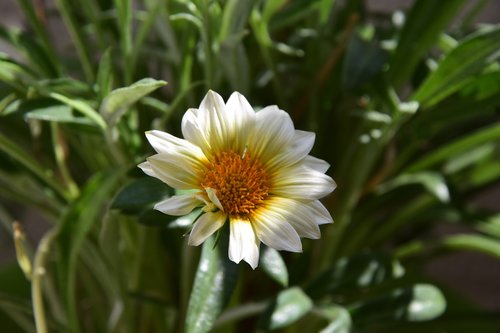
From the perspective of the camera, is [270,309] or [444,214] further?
[444,214]

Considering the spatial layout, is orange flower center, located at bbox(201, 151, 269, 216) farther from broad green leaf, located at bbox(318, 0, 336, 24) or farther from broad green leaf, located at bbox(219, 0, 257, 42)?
broad green leaf, located at bbox(318, 0, 336, 24)

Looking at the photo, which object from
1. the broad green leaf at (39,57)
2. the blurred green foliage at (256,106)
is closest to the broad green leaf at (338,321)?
the blurred green foliage at (256,106)

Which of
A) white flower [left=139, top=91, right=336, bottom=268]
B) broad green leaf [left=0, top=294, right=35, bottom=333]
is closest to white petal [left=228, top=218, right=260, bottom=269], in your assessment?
white flower [left=139, top=91, right=336, bottom=268]

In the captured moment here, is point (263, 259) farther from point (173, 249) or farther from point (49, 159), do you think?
point (49, 159)

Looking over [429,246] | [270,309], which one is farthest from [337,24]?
[270,309]

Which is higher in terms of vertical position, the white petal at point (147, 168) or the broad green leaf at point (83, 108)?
the white petal at point (147, 168)

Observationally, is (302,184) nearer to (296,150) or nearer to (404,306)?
(296,150)

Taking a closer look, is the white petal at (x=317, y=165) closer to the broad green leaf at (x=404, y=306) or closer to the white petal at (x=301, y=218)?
the white petal at (x=301, y=218)
